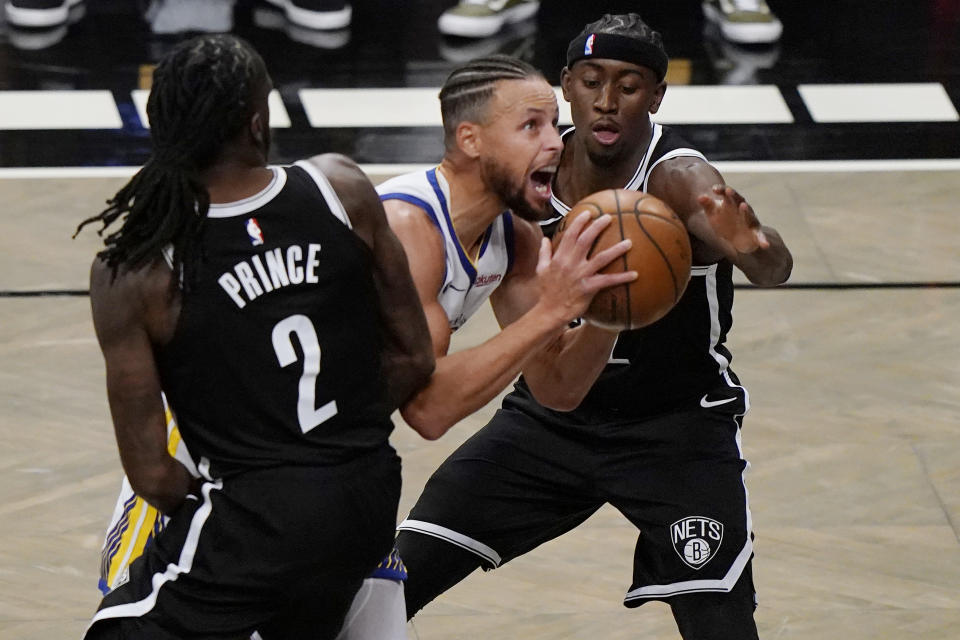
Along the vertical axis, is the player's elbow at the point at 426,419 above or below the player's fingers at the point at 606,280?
below

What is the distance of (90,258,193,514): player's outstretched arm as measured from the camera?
2.74m

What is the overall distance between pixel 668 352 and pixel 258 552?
4.83ft

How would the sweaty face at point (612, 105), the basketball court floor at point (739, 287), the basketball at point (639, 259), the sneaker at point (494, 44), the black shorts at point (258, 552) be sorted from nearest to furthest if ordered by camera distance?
the black shorts at point (258, 552), the basketball at point (639, 259), the sweaty face at point (612, 105), the basketball court floor at point (739, 287), the sneaker at point (494, 44)

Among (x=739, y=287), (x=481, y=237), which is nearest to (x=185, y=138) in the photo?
(x=481, y=237)

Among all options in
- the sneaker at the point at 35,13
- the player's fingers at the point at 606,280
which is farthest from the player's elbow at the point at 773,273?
the sneaker at the point at 35,13

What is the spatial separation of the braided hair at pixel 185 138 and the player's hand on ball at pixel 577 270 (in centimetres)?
78

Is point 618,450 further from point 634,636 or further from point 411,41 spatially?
point 411,41

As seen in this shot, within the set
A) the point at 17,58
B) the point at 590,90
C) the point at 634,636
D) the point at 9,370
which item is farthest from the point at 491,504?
the point at 17,58

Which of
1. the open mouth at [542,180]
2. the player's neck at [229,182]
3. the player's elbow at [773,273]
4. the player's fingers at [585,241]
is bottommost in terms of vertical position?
the player's elbow at [773,273]

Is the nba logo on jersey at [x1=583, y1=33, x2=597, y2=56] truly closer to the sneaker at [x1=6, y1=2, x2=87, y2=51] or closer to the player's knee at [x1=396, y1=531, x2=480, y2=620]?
the player's knee at [x1=396, y1=531, x2=480, y2=620]

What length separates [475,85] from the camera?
3613mm

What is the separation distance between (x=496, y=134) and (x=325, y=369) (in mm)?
911

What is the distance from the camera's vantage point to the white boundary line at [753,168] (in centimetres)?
733

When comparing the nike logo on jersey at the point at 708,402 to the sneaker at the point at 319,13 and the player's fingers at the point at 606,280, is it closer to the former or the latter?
the player's fingers at the point at 606,280
